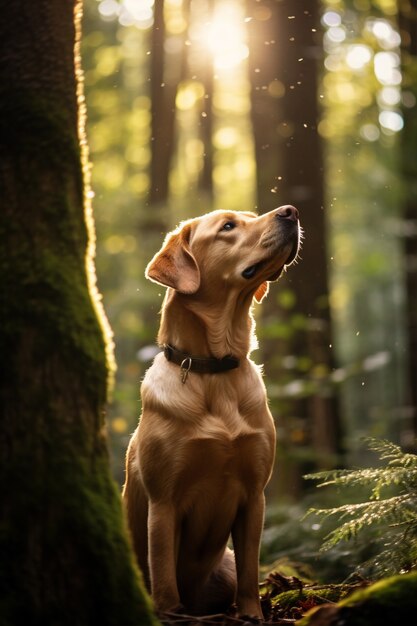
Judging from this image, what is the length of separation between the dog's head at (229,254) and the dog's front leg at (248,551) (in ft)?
4.23

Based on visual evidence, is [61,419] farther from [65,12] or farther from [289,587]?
[289,587]

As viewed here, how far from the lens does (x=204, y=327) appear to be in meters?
4.66

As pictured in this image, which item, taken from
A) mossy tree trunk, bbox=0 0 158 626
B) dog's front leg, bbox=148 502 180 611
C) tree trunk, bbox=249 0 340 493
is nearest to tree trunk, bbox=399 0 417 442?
tree trunk, bbox=249 0 340 493

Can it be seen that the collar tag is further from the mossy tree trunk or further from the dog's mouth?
the mossy tree trunk

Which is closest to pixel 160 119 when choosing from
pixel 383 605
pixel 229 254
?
pixel 229 254

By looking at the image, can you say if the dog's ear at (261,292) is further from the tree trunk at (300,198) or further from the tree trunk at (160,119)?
the tree trunk at (160,119)

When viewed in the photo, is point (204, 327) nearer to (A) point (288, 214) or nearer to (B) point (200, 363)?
(B) point (200, 363)

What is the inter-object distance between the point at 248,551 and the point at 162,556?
517 mm

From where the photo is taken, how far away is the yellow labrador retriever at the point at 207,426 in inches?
168

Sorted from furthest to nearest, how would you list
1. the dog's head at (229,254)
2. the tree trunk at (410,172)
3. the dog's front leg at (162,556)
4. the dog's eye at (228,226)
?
the tree trunk at (410,172) < the dog's eye at (228,226) < the dog's head at (229,254) < the dog's front leg at (162,556)

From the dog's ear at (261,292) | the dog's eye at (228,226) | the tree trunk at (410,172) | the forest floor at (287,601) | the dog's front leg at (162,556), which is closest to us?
the forest floor at (287,601)

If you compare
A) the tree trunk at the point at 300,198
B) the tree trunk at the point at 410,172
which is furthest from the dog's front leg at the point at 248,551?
the tree trunk at the point at 410,172

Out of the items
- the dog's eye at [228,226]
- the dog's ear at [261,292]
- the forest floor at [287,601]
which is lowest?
the forest floor at [287,601]

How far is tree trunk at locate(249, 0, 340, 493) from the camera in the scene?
899 cm
